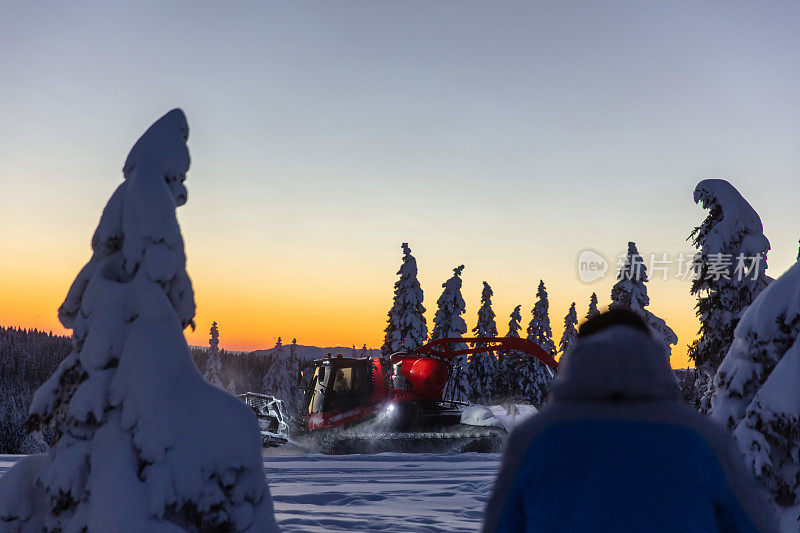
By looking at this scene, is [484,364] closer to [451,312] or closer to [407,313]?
[451,312]

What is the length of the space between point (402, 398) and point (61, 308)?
14824 mm

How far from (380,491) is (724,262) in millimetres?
13466

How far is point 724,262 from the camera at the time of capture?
19.8 metres

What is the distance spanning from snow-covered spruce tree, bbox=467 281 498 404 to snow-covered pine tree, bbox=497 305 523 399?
2.93m

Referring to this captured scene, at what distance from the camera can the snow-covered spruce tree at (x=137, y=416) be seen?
5430 mm

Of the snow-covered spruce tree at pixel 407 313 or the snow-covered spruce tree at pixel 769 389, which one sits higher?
the snow-covered spruce tree at pixel 407 313

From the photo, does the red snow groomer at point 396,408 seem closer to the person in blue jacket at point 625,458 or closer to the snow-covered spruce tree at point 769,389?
the snow-covered spruce tree at point 769,389

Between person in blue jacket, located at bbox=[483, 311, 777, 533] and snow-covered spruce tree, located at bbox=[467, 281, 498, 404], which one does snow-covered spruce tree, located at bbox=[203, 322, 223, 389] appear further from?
person in blue jacket, located at bbox=[483, 311, 777, 533]

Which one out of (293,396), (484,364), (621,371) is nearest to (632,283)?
(484,364)

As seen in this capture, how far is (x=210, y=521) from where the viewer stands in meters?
5.42

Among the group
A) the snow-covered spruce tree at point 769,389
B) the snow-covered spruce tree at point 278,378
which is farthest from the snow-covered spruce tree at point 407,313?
the snow-covered spruce tree at point 769,389

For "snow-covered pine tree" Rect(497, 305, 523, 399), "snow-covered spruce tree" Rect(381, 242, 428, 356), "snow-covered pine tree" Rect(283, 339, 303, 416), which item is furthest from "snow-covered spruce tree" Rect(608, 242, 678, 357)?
"snow-covered pine tree" Rect(283, 339, 303, 416)

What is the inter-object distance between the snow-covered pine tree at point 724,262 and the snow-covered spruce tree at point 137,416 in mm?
16791

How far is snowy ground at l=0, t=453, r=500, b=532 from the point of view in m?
8.67
